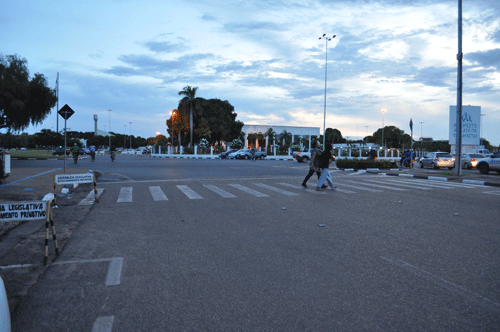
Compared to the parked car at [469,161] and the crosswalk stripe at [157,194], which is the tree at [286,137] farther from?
the crosswalk stripe at [157,194]

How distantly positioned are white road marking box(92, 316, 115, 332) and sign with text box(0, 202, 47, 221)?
2.51 metres

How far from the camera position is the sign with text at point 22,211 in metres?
5.28

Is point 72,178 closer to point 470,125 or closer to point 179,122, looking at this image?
point 470,125

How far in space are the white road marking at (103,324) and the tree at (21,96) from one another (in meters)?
37.5

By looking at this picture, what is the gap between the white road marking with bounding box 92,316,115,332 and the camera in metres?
3.48

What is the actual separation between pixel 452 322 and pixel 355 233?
3652mm

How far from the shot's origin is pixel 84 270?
202 inches

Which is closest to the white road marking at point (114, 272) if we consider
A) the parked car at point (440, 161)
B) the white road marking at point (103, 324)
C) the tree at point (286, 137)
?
the white road marking at point (103, 324)

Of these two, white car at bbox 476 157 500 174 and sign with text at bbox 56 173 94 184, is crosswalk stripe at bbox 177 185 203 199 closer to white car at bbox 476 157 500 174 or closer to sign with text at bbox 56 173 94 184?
sign with text at bbox 56 173 94 184

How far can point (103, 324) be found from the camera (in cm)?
357

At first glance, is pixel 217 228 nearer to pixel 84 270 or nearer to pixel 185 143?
pixel 84 270

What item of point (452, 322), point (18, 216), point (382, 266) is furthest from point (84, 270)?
point (452, 322)

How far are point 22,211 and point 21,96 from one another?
3636 cm

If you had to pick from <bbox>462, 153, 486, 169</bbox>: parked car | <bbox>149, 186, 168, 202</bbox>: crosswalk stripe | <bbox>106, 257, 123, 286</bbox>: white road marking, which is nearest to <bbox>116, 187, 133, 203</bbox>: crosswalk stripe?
<bbox>149, 186, 168, 202</bbox>: crosswalk stripe
